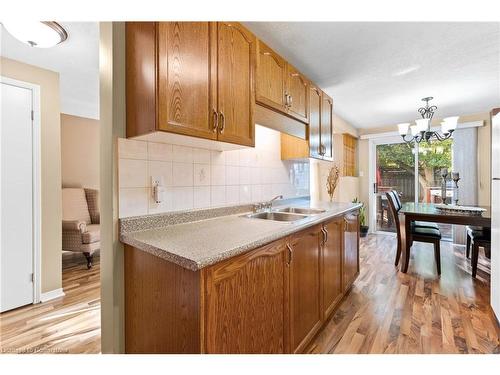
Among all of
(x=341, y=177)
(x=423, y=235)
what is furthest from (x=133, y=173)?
(x=341, y=177)

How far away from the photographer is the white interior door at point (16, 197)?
2.07 m

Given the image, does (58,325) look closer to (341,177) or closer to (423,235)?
(423,235)

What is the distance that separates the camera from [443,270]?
3014 millimetres

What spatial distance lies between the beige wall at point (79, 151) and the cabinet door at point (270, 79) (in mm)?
3597

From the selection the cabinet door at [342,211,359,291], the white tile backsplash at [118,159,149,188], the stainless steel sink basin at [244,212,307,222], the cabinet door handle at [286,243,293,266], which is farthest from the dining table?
the white tile backsplash at [118,159,149,188]

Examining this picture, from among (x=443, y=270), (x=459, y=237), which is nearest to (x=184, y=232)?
(x=443, y=270)

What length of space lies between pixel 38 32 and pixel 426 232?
13.5 ft

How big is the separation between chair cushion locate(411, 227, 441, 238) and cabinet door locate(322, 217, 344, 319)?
1.59 m

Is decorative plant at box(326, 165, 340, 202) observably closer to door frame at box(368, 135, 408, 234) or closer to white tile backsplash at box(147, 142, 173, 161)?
door frame at box(368, 135, 408, 234)

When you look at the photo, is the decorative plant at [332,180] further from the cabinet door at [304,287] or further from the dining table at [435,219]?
the cabinet door at [304,287]

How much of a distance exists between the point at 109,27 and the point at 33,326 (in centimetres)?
222

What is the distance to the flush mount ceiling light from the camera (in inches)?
57.2

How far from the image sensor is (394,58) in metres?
2.15
